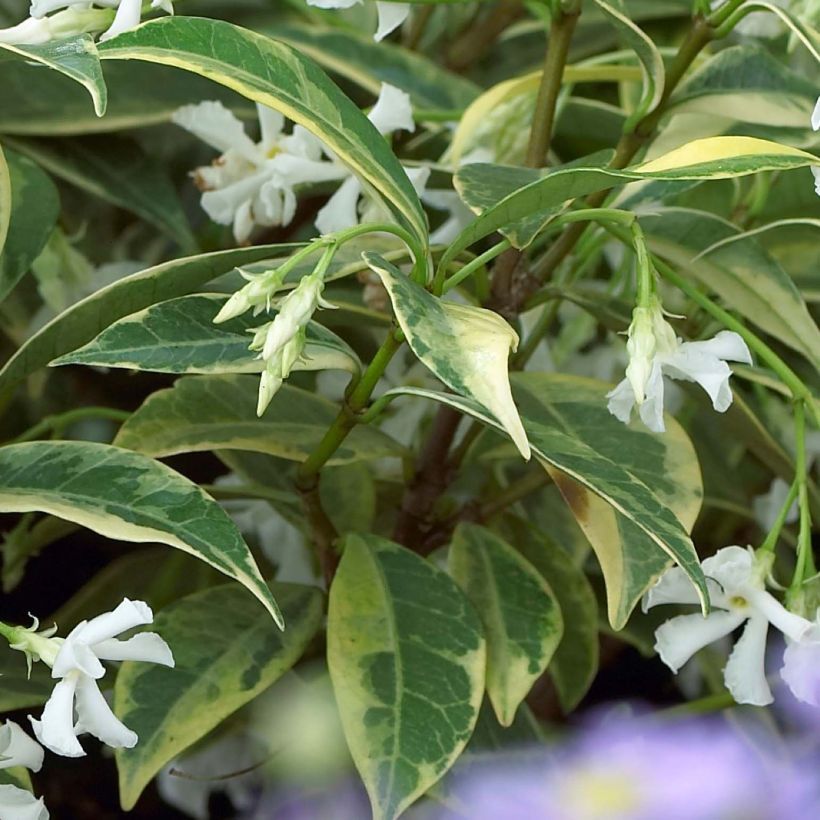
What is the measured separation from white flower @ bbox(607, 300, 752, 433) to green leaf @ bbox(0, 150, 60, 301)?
28 cm

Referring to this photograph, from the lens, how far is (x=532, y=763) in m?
0.59

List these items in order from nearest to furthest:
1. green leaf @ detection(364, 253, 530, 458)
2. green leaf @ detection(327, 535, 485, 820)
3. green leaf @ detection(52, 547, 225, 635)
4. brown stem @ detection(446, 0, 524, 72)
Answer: green leaf @ detection(364, 253, 530, 458) → green leaf @ detection(327, 535, 485, 820) → green leaf @ detection(52, 547, 225, 635) → brown stem @ detection(446, 0, 524, 72)

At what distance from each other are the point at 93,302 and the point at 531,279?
0.20m

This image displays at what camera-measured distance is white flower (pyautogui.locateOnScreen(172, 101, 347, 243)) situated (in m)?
0.60

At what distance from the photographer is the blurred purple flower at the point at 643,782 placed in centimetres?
56

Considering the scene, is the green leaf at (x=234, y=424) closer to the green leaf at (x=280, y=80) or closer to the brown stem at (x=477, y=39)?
the green leaf at (x=280, y=80)

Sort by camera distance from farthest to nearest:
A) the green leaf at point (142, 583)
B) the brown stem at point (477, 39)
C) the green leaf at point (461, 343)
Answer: the brown stem at point (477, 39), the green leaf at point (142, 583), the green leaf at point (461, 343)

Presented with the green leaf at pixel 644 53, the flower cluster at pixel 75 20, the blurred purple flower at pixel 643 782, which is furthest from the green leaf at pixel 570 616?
the flower cluster at pixel 75 20

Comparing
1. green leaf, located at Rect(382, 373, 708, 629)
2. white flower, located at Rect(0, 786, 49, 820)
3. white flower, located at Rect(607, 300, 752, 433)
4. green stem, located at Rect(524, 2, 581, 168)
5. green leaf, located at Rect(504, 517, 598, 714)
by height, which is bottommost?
green leaf, located at Rect(504, 517, 598, 714)

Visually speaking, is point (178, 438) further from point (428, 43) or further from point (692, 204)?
point (428, 43)

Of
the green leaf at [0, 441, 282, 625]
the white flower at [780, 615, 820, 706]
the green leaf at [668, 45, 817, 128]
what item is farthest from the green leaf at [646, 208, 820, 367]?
the green leaf at [0, 441, 282, 625]

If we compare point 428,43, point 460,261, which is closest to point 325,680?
point 460,261

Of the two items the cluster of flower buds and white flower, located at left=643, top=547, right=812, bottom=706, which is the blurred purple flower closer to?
white flower, located at left=643, top=547, right=812, bottom=706

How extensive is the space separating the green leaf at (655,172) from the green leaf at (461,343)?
0.03 meters
